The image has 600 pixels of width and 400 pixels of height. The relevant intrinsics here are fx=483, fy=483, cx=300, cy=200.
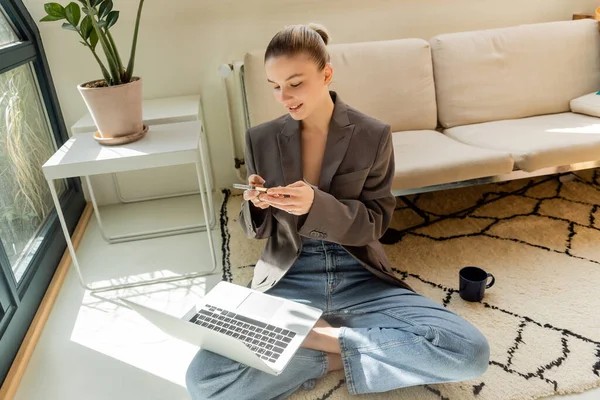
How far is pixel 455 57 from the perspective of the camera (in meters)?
2.24

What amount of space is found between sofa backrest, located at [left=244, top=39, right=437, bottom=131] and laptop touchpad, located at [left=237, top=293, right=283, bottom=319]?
97cm

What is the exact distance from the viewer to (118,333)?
1.62 metres

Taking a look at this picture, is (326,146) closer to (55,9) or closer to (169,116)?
(169,116)

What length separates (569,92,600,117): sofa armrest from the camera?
2154mm

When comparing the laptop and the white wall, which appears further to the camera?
the white wall

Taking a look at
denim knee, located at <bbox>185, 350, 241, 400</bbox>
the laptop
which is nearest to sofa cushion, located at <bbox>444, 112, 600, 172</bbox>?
the laptop

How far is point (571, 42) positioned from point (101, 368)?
242 cm

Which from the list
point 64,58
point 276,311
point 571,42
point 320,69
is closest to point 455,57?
point 571,42

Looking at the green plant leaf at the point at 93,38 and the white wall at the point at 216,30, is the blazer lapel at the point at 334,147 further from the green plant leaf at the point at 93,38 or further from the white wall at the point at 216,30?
the white wall at the point at 216,30

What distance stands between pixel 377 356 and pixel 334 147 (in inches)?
21.7

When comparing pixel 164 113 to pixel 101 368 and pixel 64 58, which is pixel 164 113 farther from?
pixel 101 368

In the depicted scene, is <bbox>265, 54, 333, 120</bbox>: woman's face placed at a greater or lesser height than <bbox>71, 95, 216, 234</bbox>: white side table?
greater

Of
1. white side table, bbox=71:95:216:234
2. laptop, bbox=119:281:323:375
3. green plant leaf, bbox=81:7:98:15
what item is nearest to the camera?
laptop, bbox=119:281:323:375

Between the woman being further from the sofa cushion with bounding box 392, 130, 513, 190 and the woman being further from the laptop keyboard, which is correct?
the sofa cushion with bounding box 392, 130, 513, 190
